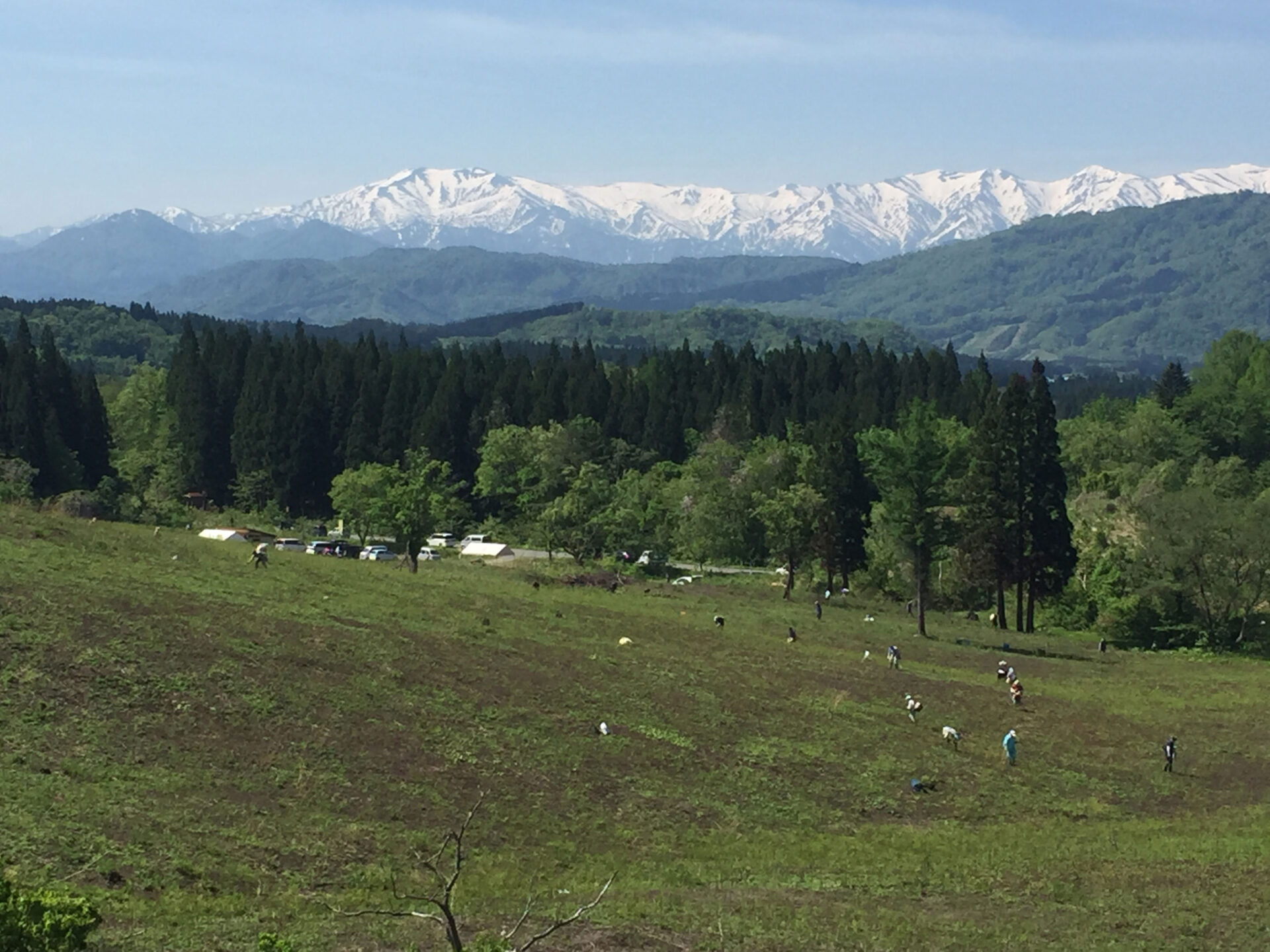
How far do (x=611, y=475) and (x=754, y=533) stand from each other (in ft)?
72.5

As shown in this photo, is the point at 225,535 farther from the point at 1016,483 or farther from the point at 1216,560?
the point at 1216,560

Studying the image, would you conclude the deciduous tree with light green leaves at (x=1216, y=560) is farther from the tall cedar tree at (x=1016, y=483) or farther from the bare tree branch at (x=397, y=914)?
the bare tree branch at (x=397, y=914)

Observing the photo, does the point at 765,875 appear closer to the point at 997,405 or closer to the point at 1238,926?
the point at 1238,926

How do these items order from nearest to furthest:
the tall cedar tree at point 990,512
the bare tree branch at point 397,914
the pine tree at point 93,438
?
the bare tree branch at point 397,914 < the tall cedar tree at point 990,512 < the pine tree at point 93,438

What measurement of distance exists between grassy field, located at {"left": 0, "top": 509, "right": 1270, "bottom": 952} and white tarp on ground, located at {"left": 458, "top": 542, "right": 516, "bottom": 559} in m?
38.6

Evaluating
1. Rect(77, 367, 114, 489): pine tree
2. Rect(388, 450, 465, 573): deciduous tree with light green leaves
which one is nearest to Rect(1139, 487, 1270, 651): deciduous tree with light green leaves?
Rect(388, 450, 465, 573): deciduous tree with light green leaves

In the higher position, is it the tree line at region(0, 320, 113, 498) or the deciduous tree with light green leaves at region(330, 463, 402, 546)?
the tree line at region(0, 320, 113, 498)

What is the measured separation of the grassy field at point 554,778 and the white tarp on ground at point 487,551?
3856 centimetres

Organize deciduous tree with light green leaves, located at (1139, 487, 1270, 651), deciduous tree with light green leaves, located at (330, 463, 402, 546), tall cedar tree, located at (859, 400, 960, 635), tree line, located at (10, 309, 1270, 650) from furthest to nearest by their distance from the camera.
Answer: deciduous tree with light green leaves, located at (330, 463, 402, 546), tree line, located at (10, 309, 1270, 650), deciduous tree with light green leaves, located at (1139, 487, 1270, 651), tall cedar tree, located at (859, 400, 960, 635)

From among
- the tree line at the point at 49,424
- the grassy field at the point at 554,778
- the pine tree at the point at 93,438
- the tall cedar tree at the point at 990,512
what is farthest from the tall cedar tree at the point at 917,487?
the pine tree at the point at 93,438

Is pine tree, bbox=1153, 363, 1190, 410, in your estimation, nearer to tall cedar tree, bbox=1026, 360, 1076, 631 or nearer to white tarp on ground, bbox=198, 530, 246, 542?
tall cedar tree, bbox=1026, 360, 1076, 631

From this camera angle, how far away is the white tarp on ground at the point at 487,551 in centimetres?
8962

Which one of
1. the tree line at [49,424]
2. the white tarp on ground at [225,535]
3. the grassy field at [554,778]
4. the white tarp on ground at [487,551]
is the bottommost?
the white tarp on ground at [487,551]

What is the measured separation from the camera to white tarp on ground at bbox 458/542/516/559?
8962 cm
